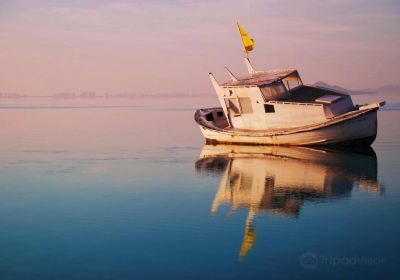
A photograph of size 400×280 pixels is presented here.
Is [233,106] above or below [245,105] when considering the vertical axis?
below

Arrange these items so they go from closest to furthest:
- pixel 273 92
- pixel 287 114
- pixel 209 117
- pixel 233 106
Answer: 1. pixel 287 114
2. pixel 273 92
3. pixel 233 106
4. pixel 209 117

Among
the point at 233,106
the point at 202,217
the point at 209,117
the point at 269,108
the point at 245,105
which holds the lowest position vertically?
the point at 209,117

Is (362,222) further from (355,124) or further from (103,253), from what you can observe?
(355,124)

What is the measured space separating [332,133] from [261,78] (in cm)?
745

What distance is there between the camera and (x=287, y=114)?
31.2 metres

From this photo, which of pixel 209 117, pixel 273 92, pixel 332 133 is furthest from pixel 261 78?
pixel 332 133

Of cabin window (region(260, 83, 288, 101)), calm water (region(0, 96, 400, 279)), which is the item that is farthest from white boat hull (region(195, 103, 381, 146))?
cabin window (region(260, 83, 288, 101))

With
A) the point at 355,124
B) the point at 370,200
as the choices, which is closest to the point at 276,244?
the point at 370,200

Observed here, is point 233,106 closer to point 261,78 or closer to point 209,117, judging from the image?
point 261,78

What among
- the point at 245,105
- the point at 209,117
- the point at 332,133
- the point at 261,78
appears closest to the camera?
the point at 332,133

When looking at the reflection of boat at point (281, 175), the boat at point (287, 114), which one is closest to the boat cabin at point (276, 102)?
the boat at point (287, 114)

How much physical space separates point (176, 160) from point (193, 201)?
11.1 m

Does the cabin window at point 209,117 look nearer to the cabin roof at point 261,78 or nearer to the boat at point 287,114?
the boat at point 287,114

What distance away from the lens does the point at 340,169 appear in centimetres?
2473
